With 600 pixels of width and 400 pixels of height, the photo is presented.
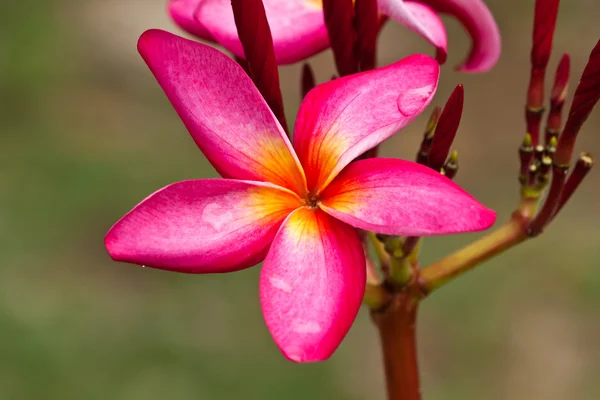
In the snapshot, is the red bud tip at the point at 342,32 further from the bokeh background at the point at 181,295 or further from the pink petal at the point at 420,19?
Answer: the bokeh background at the point at 181,295

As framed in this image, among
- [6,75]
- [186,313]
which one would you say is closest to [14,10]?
[6,75]

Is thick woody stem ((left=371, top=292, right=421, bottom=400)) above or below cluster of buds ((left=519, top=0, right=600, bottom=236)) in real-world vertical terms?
below

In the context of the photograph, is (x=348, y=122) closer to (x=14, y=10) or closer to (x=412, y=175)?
(x=412, y=175)

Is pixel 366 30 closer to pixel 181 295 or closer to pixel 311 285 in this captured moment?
pixel 311 285

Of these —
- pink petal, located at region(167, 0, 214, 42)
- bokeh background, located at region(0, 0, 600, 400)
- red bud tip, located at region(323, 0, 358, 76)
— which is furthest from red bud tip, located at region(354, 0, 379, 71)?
bokeh background, located at region(0, 0, 600, 400)

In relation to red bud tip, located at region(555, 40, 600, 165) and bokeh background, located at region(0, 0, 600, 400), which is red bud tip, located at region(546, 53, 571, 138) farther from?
bokeh background, located at region(0, 0, 600, 400)

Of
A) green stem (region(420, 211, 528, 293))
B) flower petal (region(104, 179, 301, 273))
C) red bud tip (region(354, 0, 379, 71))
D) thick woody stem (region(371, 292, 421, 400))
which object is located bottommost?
thick woody stem (region(371, 292, 421, 400))

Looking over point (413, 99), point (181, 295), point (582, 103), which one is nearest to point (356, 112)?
point (413, 99)
